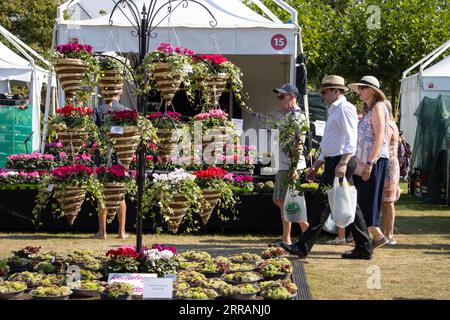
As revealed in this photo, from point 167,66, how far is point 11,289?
1.83 meters

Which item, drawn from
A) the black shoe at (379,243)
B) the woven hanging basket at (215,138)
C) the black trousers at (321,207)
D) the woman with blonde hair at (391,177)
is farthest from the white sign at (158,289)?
the woman with blonde hair at (391,177)

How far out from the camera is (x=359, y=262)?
24.7 feet

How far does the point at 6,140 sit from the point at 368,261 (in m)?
9.98

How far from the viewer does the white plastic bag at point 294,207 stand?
8.11m

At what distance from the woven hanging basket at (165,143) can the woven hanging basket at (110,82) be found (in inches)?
18.1

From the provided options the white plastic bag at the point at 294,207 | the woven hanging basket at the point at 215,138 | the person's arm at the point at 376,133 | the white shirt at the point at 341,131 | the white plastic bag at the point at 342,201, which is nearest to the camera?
the woven hanging basket at the point at 215,138

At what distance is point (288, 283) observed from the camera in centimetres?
550

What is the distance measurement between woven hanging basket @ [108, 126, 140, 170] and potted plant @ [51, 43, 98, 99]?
1.72 ft

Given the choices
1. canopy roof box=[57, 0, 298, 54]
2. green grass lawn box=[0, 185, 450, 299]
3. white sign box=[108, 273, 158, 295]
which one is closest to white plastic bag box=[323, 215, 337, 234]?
green grass lawn box=[0, 185, 450, 299]

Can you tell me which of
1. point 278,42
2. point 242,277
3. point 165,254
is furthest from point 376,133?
point 278,42

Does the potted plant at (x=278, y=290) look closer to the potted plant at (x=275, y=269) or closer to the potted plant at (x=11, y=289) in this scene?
the potted plant at (x=275, y=269)

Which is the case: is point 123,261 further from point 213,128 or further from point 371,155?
point 371,155
